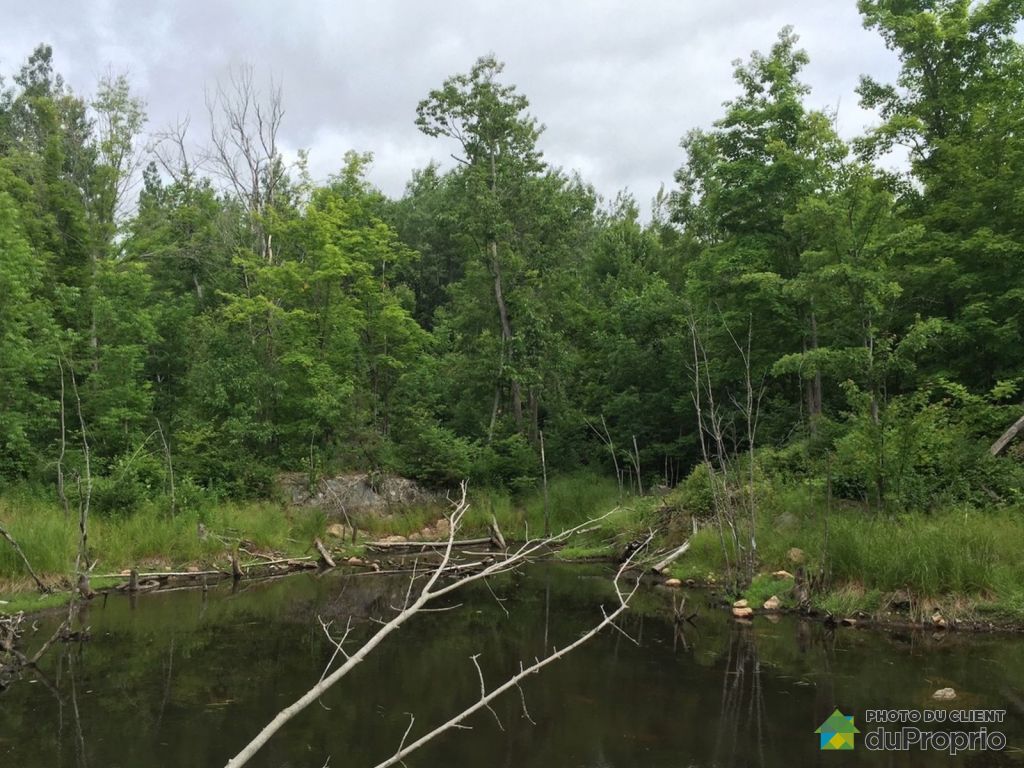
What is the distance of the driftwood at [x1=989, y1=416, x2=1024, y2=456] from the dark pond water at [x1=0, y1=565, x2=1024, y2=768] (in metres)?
4.14

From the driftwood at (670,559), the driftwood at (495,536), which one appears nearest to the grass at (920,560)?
the driftwood at (670,559)

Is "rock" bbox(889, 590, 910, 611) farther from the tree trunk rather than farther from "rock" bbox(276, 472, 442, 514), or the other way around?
the tree trunk

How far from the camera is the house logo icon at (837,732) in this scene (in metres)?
6.57

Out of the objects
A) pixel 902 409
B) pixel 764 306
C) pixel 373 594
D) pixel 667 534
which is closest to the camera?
pixel 902 409

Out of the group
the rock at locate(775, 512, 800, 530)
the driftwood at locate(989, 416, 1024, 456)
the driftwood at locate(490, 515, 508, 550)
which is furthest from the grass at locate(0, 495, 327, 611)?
the driftwood at locate(989, 416, 1024, 456)

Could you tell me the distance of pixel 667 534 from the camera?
16.2 m

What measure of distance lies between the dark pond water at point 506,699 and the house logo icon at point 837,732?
11 cm

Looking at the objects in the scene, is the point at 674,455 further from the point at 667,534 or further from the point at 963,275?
the point at 963,275

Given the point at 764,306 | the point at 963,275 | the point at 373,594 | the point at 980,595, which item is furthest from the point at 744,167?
the point at 373,594

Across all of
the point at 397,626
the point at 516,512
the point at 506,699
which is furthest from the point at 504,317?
the point at 397,626

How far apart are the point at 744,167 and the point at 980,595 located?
12.2m

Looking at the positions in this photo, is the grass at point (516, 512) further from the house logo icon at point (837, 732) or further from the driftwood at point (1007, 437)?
the house logo icon at point (837, 732)

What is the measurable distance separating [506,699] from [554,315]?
18493mm

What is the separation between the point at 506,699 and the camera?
7980mm
